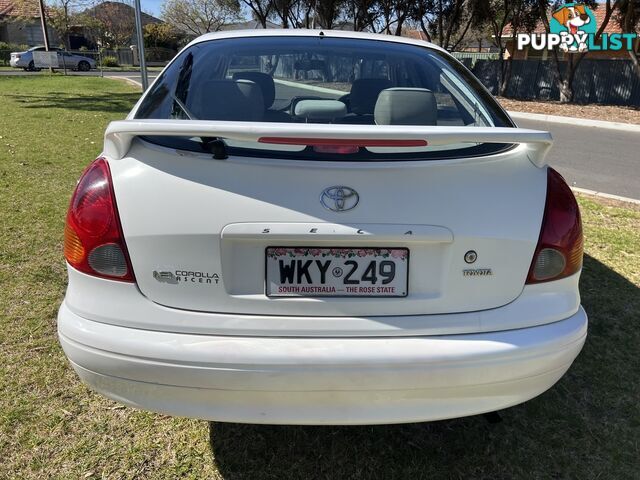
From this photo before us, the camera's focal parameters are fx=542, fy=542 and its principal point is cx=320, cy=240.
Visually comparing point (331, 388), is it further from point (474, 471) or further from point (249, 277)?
point (474, 471)

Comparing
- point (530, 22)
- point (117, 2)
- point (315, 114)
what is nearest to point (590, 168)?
point (315, 114)

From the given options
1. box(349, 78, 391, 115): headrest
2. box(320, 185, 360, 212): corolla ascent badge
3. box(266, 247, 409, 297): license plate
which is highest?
box(349, 78, 391, 115): headrest

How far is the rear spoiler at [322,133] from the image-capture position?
162cm

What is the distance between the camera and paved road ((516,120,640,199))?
275 inches

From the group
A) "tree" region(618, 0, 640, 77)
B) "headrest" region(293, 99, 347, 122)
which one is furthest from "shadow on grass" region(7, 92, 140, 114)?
"tree" region(618, 0, 640, 77)

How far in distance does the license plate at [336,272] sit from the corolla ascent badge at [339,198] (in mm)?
133

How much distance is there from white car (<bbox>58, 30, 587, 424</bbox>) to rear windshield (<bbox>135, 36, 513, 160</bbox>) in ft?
1.00

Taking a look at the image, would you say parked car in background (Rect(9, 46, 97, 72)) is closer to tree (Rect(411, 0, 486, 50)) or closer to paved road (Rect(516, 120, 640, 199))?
tree (Rect(411, 0, 486, 50))

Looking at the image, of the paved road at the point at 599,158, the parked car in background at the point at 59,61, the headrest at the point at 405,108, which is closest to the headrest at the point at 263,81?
the headrest at the point at 405,108

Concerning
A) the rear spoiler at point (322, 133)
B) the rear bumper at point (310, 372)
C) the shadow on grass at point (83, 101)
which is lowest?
the shadow on grass at point (83, 101)

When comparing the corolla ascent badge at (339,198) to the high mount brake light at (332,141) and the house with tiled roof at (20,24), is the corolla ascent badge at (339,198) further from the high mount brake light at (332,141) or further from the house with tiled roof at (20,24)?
the house with tiled roof at (20,24)

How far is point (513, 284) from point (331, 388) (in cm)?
69

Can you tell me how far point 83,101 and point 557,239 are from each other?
15490mm

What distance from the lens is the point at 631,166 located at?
27.5 feet
